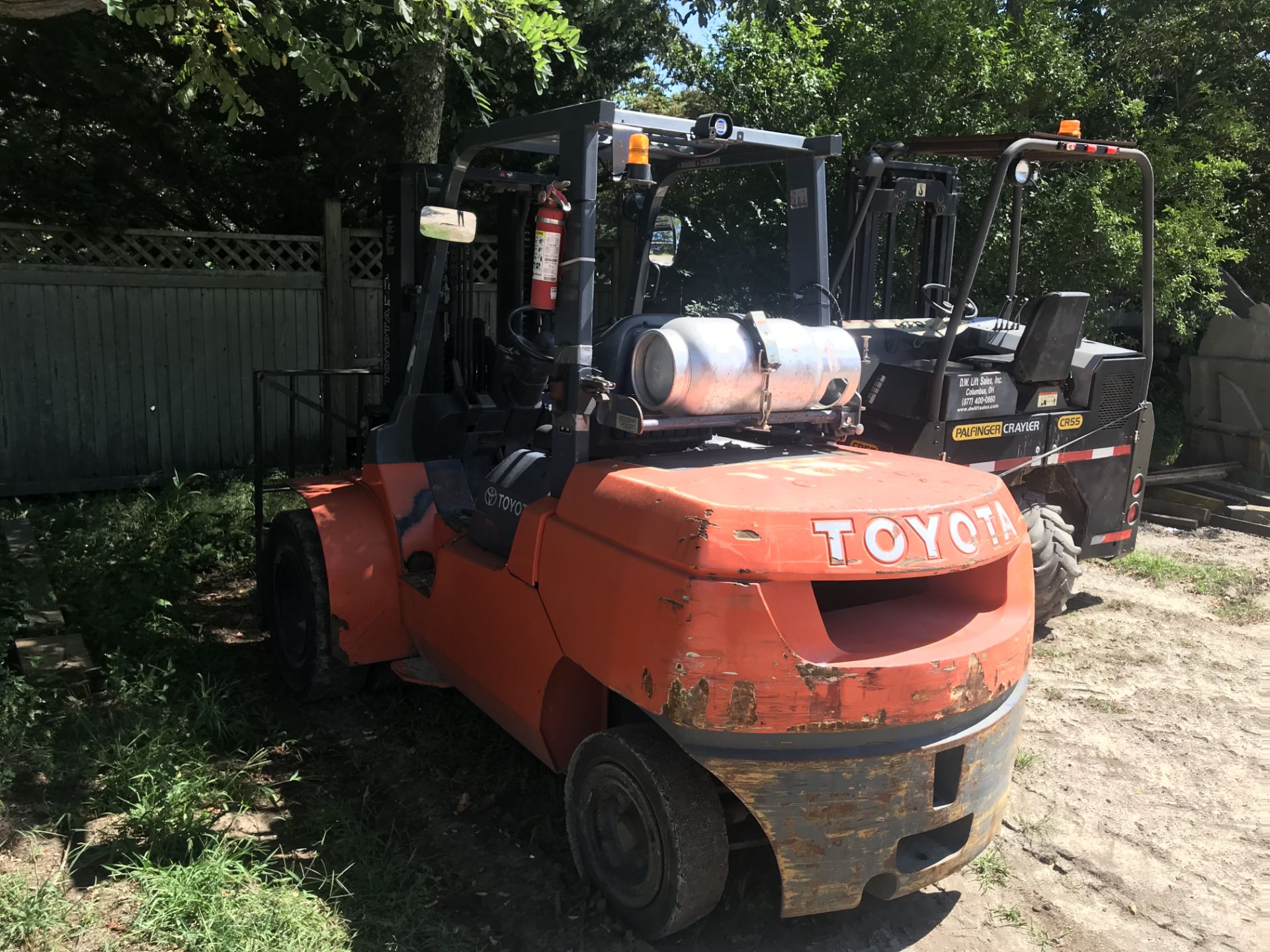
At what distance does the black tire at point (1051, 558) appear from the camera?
5.75 m

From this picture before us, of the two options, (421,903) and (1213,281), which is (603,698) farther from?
(1213,281)

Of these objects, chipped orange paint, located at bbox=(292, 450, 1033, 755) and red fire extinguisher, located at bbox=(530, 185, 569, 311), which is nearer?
chipped orange paint, located at bbox=(292, 450, 1033, 755)

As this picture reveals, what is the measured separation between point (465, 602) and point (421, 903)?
1127mm

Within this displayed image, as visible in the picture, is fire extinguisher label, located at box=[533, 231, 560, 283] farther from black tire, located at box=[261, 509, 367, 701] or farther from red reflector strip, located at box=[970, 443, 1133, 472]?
red reflector strip, located at box=[970, 443, 1133, 472]

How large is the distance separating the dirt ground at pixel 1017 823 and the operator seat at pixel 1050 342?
1.72 meters

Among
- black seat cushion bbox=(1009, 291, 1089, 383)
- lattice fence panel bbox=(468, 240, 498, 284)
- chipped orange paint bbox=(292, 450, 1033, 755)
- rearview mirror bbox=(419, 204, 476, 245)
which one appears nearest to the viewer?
chipped orange paint bbox=(292, 450, 1033, 755)

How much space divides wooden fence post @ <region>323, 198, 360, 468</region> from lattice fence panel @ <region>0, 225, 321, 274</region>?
17 centimetres

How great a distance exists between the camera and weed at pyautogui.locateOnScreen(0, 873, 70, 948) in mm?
3016

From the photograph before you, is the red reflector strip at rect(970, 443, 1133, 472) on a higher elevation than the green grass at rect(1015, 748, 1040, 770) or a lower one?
higher

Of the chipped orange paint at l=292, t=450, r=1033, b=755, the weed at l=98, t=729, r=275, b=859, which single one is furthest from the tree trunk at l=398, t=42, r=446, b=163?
the chipped orange paint at l=292, t=450, r=1033, b=755

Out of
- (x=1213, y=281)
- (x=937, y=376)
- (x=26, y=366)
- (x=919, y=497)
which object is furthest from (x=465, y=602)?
(x=1213, y=281)

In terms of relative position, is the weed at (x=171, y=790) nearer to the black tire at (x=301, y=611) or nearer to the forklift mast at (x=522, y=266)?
the black tire at (x=301, y=611)

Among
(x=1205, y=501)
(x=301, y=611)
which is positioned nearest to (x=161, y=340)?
(x=301, y=611)

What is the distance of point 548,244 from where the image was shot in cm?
342
